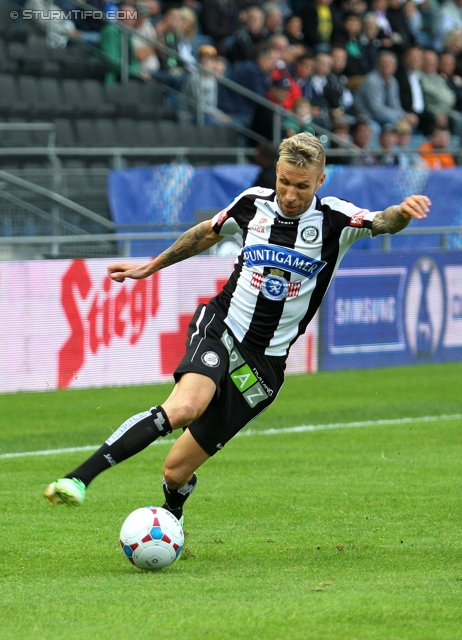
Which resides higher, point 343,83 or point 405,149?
point 343,83

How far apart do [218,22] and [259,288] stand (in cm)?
1412

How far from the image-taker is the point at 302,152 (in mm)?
5602

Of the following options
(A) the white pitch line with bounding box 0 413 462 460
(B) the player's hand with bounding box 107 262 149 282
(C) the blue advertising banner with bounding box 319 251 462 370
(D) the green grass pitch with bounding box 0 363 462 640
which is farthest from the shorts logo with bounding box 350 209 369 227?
(C) the blue advertising banner with bounding box 319 251 462 370

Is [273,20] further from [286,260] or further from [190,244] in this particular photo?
[286,260]

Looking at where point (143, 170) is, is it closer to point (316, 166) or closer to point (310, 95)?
point (310, 95)

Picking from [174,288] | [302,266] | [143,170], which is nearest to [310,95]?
[143,170]

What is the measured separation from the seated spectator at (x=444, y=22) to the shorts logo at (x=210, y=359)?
1866 cm

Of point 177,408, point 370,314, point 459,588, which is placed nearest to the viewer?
point 459,588

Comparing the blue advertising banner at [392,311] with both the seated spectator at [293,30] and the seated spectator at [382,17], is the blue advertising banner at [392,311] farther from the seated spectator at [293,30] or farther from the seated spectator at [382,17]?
the seated spectator at [382,17]

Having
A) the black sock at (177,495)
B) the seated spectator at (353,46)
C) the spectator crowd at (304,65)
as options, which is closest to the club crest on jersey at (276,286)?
the black sock at (177,495)

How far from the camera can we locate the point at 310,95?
1923cm

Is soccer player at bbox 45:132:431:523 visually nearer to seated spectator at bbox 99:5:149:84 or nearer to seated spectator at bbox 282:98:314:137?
seated spectator at bbox 282:98:314:137

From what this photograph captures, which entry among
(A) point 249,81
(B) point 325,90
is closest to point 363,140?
(B) point 325,90

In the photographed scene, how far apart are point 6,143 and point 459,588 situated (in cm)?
1165
